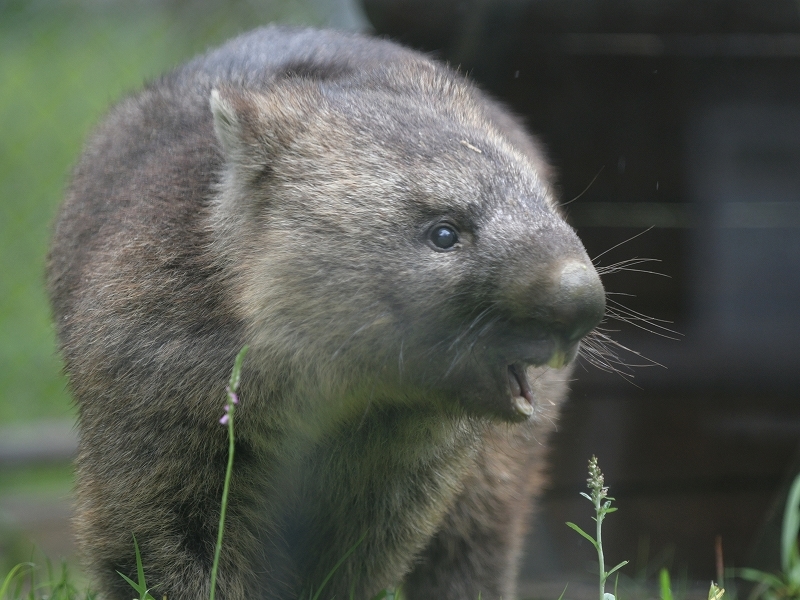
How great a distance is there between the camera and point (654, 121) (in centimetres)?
605

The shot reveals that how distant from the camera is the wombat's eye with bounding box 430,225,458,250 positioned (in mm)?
2920

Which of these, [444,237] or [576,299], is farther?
[444,237]

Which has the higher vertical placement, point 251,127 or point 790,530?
point 251,127

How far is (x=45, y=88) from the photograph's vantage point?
7.91m

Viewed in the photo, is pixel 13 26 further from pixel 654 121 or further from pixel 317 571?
pixel 317 571

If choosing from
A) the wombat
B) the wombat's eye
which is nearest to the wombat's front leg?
the wombat

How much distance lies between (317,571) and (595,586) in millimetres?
3032

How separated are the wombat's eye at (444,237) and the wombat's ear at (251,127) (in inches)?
24.0

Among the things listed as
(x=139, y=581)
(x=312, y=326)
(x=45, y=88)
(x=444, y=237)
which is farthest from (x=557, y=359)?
(x=45, y=88)

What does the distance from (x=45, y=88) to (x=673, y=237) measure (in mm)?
4881

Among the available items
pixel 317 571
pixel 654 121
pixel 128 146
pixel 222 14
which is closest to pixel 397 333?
pixel 317 571

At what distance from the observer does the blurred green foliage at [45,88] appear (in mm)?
7422

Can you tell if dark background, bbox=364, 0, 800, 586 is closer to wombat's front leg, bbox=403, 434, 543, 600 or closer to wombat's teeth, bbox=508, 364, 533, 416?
wombat's front leg, bbox=403, 434, 543, 600

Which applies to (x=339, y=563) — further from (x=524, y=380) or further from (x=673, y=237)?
(x=673, y=237)
